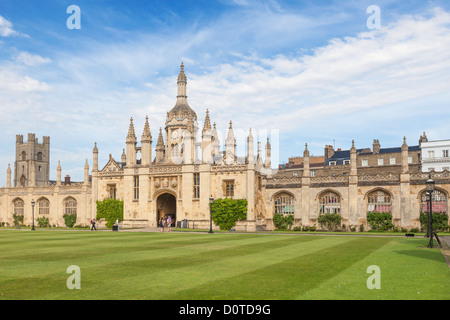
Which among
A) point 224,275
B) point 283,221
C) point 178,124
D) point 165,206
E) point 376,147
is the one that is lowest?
point 283,221

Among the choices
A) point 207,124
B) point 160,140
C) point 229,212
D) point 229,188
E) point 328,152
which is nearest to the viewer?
point 229,212

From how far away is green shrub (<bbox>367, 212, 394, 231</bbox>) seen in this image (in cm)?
4447

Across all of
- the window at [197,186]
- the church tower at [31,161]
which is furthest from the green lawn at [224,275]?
the church tower at [31,161]

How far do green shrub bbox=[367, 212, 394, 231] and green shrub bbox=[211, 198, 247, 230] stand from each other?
502 inches

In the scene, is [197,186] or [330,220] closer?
[330,220]

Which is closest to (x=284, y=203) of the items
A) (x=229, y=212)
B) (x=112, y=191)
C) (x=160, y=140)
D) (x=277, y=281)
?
(x=229, y=212)

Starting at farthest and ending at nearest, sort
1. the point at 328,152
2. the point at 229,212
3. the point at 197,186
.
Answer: the point at 328,152, the point at 197,186, the point at 229,212

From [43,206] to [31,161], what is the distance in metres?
51.4

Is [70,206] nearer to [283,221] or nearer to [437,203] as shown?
[283,221]

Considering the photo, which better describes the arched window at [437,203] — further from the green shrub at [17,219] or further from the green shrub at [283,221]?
the green shrub at [17,219]

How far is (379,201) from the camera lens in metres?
45.7

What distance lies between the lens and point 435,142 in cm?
6481
